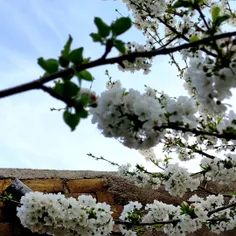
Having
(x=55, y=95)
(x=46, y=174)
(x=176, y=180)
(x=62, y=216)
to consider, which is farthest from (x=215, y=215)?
(x=55, y=95)

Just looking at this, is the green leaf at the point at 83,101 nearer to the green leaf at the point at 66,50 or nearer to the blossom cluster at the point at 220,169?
the green leaf at the point at 66,50

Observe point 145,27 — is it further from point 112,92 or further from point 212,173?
point 112,92

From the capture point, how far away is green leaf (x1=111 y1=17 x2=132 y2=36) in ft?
3.52

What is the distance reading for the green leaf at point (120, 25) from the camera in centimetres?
107

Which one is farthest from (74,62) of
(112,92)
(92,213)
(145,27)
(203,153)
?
(145,27)

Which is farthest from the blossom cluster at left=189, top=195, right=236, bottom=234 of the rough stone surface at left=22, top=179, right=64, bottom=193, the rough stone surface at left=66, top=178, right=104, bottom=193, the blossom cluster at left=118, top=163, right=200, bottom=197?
the rough stone surface at left=22, top=179, right=64, bottom=193

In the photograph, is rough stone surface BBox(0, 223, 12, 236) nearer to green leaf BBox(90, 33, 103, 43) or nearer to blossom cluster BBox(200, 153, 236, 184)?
blossom cluster BBox(200, 153, 236, 184)

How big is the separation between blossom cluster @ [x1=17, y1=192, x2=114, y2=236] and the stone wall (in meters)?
0.44

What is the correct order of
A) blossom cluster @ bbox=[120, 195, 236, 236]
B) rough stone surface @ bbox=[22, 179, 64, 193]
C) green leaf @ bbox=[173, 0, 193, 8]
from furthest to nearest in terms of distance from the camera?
rough stone surface @ bbox=[22, 179, 64, 193], blossom cluster @ bbox=[120, 195, 236, 236], green leaf @ bbox=[173, 0, 193, 8]

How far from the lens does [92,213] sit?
6.26 feet

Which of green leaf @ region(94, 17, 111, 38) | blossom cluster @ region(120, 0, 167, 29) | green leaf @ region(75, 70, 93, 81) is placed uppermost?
blossom cluster @ region(120, 0, 167, 29)

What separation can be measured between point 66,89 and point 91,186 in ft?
5.65

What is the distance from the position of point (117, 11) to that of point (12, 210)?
1229 mm

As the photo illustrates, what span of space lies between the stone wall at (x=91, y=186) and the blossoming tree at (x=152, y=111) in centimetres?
31
